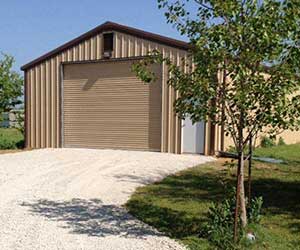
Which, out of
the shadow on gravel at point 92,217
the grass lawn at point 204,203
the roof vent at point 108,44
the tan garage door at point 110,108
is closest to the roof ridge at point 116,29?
the roof vent at point 108,44

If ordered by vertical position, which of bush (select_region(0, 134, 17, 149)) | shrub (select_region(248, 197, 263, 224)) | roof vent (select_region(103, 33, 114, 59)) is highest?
roof vent (select_region(103, 33, 114, 59))

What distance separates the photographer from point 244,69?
13.7 feet

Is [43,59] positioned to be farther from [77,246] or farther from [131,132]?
[77,246]

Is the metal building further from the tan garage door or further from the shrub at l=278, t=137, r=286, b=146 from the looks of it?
the shrub at l=278, t=137, r=286, b=146

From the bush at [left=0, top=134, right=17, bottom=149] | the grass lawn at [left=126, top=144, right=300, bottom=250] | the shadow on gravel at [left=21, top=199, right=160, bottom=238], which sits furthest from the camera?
the bush at [left=0, top=134, right=17, bottom=149]

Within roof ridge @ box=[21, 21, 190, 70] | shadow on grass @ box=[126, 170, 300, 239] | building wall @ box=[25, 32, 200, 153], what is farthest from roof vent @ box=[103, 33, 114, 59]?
shadow on grass @ box=[126, 170, 300, 239]

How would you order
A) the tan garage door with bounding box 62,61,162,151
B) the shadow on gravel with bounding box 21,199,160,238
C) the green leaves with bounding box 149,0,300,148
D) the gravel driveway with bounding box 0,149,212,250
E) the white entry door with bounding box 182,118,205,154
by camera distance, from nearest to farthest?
the green leaves with bounding box 149,0,300,148 → the gravel driveway with bounding box 0,149,212,250 → the shadow on gravel with bounding box 21,199,160,238 → the white entry door with bounding box 182,118,205,154 → the tan garage door with bounding box 62,61,162,151

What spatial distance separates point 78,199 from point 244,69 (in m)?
4.32

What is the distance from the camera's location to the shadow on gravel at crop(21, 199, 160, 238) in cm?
534

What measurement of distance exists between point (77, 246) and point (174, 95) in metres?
9.74

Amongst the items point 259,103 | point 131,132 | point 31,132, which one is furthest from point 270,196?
point 31,132

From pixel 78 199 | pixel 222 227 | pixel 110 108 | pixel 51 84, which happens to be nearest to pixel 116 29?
pixel 110 108

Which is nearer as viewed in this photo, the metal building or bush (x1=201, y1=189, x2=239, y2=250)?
bush (x1=201, y1=189, x2=239, y2=250)

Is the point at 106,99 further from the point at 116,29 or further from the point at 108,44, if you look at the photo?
the point at 116,29
